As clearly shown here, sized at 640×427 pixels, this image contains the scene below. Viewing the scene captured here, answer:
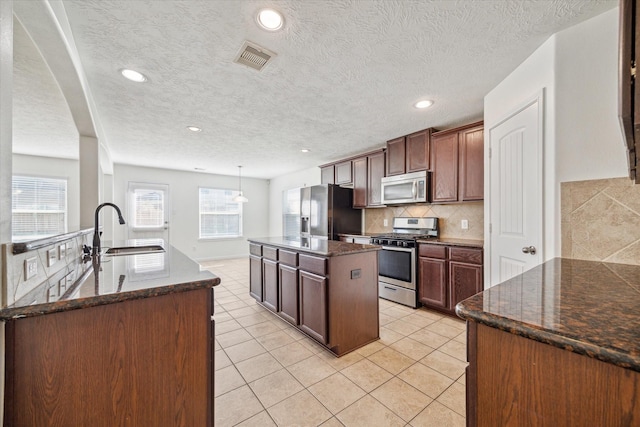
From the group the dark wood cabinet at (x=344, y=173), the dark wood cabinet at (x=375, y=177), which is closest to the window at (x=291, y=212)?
the dark wood cabinet at (x=344, y=173)

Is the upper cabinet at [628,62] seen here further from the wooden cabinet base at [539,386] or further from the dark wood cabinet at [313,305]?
the dark wood cabinet at [313,305]

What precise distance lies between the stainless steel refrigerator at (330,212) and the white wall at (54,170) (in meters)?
4.12

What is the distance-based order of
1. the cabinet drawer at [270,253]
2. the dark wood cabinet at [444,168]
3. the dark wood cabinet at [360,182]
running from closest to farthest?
the cabinet drawer at [270,253] → the dark wood cabinet at [444,168] → the dark wood cabinet at [360,182]

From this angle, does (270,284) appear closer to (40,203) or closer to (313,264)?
(313,264)

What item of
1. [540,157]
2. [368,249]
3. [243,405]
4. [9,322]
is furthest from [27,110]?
[540,157]

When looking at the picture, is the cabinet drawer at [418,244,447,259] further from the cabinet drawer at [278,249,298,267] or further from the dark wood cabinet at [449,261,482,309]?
the cabinet drawer at [278,249,298,267]

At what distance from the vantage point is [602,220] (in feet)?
4.87

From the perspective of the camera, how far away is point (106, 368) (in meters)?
0.94

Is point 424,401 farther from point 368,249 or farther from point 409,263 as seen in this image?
point 409,263

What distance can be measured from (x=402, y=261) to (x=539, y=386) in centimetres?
286

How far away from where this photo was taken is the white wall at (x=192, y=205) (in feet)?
19.1

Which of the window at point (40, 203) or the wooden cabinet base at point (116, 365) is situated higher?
the window at point (40, 203)

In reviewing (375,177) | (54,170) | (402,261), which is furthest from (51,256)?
(54,170)

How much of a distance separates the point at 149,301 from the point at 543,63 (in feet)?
9.18
